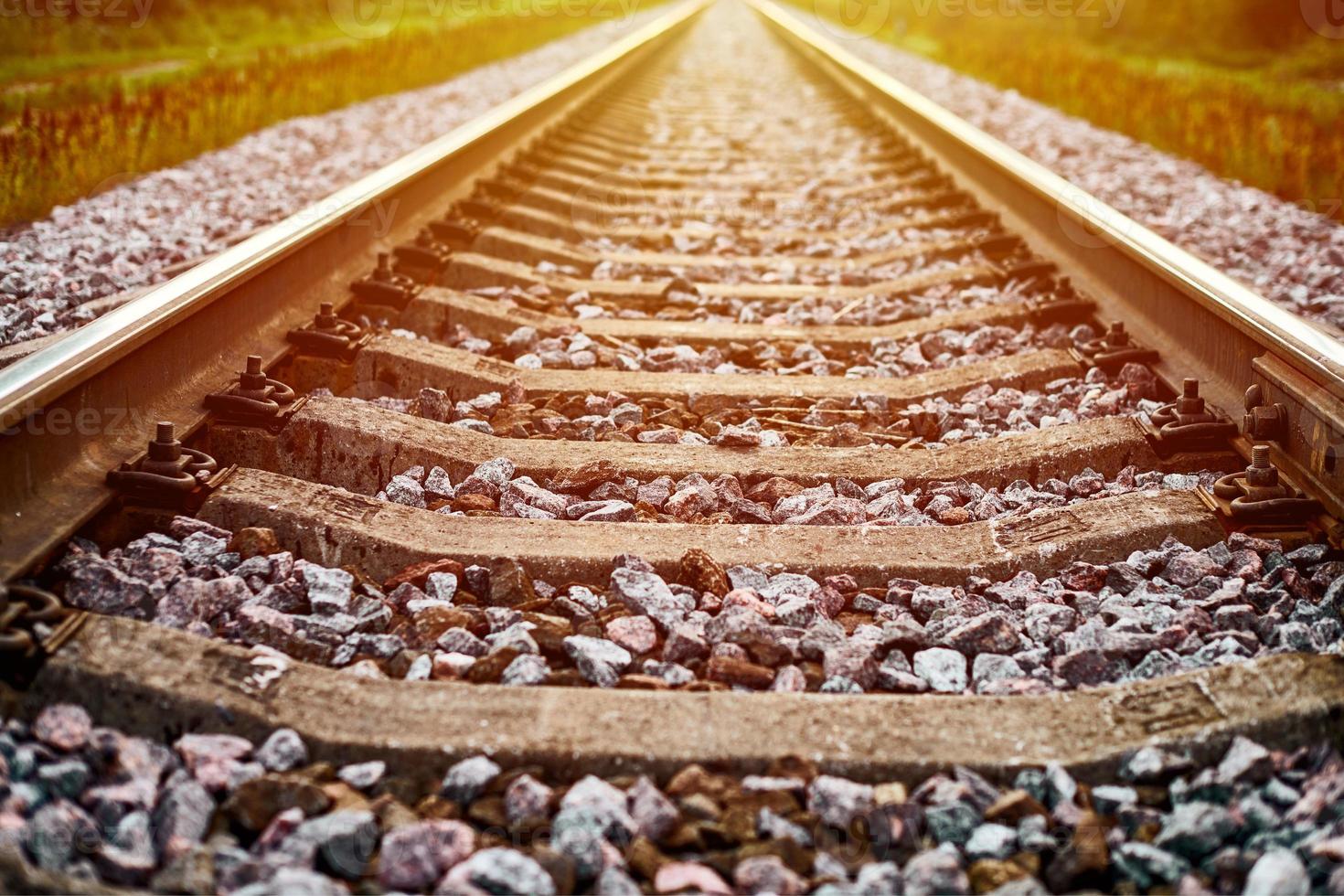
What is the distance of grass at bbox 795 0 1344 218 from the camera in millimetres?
8180

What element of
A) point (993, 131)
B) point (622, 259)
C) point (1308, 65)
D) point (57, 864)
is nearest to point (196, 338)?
point (57, 864)

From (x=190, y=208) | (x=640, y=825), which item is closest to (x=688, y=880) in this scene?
(x=640, y=825)

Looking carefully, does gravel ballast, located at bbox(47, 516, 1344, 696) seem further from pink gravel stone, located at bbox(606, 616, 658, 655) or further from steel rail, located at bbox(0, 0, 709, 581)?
steel rail, located at bbox(0, 0, 709, 581)

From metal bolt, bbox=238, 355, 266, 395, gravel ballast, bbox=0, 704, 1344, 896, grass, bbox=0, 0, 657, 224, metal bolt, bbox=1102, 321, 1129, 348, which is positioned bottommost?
gravel ballast, bbox=0, 704, 1344, 896

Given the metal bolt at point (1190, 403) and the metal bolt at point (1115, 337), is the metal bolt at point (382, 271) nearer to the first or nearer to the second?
the metal bolt at point (1115, 337)

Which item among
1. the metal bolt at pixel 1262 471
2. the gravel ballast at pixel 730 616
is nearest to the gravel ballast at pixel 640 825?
the gravel ballast at pixel 730 616

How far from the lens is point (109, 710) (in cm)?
205

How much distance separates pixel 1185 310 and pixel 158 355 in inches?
102

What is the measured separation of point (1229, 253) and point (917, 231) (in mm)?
1299

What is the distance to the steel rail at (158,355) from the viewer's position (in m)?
2.50

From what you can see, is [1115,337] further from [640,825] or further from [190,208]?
[190,208]

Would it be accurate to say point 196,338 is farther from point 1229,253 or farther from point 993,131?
point 993,131

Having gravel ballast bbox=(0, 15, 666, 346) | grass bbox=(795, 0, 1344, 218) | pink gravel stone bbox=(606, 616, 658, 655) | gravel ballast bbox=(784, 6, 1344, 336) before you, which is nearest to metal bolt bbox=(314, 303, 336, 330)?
gravel ballast bbox=(0, 15, 666, 346)

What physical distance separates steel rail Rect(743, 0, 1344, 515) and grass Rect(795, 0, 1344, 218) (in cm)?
196
